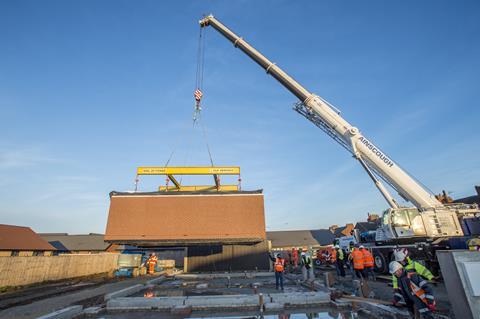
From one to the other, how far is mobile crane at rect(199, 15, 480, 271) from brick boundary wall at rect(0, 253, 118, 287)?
20.1 m

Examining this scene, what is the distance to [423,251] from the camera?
1250cm

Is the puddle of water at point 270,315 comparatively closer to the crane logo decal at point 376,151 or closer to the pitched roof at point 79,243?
the crane logo decal at point 376,151

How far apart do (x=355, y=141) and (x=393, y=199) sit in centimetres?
371

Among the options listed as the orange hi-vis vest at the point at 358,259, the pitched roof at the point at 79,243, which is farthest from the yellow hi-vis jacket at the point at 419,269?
the pitched roof at the point at 79,243

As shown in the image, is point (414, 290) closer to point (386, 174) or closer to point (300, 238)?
point (386, 174)

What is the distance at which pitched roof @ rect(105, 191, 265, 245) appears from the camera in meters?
19.7

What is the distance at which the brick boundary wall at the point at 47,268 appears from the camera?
15.2 m

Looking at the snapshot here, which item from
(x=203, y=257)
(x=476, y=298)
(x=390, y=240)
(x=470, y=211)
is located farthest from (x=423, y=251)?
(x=203, y=257)

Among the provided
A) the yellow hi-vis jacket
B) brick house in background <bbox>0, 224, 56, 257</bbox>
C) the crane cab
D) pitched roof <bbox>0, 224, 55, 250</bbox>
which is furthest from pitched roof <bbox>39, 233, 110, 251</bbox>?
the yellow hi-vis jacket

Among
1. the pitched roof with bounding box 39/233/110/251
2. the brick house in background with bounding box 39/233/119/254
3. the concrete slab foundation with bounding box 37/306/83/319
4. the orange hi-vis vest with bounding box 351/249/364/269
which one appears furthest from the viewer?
the pitched roof with bounding box 39/233/110/251

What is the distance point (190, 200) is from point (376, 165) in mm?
13440

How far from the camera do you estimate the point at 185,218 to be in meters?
20.0

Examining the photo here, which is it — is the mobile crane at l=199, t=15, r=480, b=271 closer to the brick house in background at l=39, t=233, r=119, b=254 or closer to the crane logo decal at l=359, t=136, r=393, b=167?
the crane logo decal at l=359, t=136, r=393, b=167

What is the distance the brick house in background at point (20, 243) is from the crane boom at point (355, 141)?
3611 centimetres
